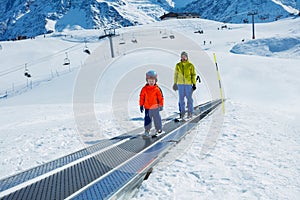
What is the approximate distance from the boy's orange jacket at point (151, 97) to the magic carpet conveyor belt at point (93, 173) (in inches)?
29.6

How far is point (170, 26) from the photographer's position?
286 ft

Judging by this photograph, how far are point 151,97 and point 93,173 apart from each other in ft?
7.56

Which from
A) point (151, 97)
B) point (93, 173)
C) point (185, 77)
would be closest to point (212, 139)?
point (151, 97)

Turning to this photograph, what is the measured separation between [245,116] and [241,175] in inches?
204

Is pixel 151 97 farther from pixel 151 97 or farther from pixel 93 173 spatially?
pixel 93 173

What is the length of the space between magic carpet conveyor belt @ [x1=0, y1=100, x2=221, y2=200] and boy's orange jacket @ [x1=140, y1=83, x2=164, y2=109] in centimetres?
75

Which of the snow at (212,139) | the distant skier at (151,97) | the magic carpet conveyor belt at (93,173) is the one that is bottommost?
the snow at (212,139)

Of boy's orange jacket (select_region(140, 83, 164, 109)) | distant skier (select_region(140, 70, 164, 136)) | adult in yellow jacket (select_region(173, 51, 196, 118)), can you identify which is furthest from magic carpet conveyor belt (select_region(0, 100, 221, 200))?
adult in yellow jacket (select_region(173, 51, 196, 118))

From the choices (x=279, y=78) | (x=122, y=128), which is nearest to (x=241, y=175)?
(x=122, y=128)

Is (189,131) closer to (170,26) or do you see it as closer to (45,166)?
(45,166)

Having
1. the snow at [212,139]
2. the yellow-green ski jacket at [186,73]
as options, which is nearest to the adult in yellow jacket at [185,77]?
the yellow-green ski jacket at [186,73]

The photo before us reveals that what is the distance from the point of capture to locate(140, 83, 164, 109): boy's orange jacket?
652 cm

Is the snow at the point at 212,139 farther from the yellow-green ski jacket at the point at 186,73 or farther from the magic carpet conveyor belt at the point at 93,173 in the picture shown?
the yellow-green ski jacket at the point at 186,73

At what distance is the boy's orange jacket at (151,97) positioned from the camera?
652 centimetres
